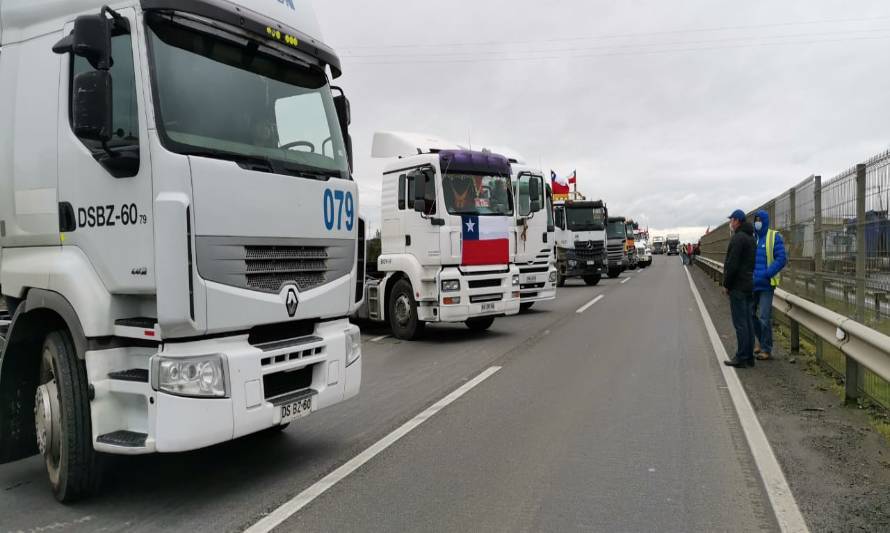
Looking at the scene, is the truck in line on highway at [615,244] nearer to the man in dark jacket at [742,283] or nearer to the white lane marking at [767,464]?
the man in dark jacket at [742,283]

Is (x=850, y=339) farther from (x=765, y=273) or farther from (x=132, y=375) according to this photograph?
(x=132, y=375)

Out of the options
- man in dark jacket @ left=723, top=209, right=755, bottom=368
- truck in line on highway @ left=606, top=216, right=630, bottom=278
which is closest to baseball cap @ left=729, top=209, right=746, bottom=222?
man in dark jacket @ left=723, top=209, right=755, bottom=368

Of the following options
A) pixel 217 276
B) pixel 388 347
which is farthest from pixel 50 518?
pixel 388 347

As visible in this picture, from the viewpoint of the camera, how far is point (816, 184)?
8.99 m

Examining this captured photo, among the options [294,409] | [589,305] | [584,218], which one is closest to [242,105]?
[294,409]

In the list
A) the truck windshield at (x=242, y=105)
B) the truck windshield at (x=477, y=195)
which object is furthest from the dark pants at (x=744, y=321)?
the truck windshield at (x=242, y=105)

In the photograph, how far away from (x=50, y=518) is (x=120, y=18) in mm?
3059

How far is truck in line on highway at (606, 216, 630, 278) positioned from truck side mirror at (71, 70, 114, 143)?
2924 centimetres

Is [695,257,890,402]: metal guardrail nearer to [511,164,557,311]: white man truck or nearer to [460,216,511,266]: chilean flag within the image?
[460,216,511,266]: chilean flag

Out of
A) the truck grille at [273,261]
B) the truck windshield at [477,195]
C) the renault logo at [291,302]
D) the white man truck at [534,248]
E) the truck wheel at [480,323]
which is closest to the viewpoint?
the truck grille at [273,261]

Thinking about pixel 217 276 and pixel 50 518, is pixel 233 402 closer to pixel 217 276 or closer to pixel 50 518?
pixel 217 276

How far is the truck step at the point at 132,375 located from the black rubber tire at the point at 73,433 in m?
0.20

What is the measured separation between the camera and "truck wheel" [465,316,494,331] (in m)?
13.3

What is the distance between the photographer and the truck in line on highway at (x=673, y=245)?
100 m
